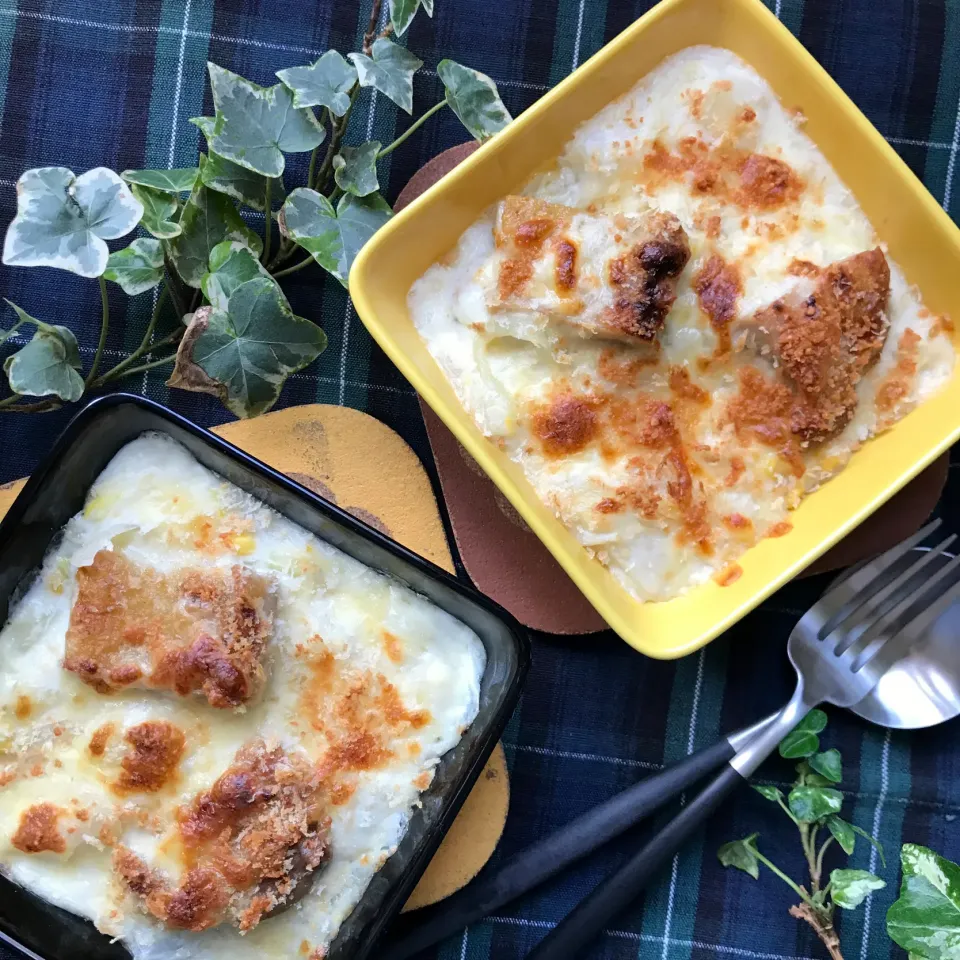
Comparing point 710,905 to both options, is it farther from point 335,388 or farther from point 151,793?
point 335,388

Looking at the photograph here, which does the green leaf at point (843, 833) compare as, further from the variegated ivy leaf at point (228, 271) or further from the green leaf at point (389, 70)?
the green leaf at point (389, 70)

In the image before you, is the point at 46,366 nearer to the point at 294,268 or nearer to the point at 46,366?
the point at 46,366

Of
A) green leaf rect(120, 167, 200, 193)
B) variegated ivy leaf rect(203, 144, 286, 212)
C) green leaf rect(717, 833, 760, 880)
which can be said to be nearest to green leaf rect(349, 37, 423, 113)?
variegated ivy leaf rect(203, 144, 286, 212)

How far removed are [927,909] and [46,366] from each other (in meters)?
1.98

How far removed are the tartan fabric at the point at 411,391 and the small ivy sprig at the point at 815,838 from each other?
40mm

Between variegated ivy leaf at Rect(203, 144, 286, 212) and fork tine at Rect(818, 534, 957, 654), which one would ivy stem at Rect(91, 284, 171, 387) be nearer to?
variegated ivy leaf at Rect(203, 144, 286, 212)

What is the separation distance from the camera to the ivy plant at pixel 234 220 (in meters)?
1.63

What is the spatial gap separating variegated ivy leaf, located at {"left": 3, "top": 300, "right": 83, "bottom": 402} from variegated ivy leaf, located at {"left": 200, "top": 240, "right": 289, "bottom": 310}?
0.32 m

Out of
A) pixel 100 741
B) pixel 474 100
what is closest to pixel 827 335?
pixel 474 100

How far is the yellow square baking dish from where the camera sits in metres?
1.74

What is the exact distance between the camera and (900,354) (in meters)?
1.86

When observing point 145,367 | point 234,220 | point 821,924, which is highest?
point 234,220

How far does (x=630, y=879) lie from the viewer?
1909mm

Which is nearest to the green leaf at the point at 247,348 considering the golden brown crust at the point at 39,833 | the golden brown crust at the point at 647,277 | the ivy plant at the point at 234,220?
the ivy plant at the point at 234,220
